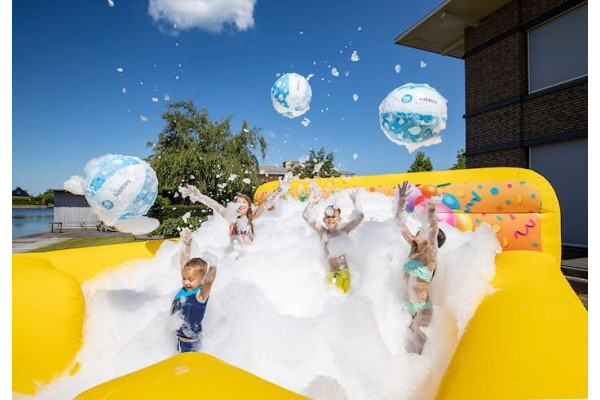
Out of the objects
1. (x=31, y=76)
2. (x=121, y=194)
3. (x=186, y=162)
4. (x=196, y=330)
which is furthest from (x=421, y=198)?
(x=186, y=162)

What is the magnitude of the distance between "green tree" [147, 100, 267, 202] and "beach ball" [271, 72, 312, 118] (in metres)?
6.73

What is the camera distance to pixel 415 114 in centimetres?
285

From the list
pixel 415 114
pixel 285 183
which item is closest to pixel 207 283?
pixel 415 114

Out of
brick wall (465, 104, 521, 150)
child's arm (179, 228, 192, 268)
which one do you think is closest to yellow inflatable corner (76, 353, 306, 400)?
child's arm (179, 228, 192, 268)

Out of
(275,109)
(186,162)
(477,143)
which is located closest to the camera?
(275,109)

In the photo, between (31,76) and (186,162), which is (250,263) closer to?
(31,76)

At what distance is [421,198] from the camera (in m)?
3.53

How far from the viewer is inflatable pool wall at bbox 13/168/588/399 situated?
1.16m

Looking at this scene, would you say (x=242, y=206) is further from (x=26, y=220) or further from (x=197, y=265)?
(x=26, y=220)

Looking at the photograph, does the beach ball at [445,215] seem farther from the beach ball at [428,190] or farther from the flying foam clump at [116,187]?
the flying foam clump at [116,187]

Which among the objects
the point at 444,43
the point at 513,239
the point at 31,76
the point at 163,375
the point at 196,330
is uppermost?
the point at 444,43

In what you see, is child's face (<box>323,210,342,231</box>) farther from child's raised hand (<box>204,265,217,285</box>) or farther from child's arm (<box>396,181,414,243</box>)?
child's raised hand (<box>204,265,217,285</box>)

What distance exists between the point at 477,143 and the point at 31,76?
7795 millimetres

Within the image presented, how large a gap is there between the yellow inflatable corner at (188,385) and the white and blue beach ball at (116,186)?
7.31ft
